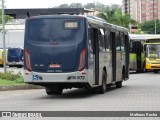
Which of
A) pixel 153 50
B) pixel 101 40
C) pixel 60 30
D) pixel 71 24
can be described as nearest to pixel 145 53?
pixel 153 50

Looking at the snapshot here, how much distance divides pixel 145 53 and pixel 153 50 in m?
0.73

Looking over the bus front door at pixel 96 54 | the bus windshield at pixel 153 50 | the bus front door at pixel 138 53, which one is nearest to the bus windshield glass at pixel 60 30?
the bus front door at pixel 96 54

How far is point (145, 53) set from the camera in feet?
157

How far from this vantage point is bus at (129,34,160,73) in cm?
4738

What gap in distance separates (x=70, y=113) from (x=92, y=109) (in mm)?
1192

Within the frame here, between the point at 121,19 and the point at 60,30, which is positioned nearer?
the point at 60,30

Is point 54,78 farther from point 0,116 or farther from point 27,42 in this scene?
point 0,116

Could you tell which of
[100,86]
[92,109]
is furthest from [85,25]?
[92,109]

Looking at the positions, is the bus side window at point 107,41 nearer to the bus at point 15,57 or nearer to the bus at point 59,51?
the bus at point 59,51

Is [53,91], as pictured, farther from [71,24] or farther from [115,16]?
[115,16]

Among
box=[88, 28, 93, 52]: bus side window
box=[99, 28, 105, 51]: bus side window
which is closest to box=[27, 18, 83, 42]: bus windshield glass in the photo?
box=[88, 28, 93, 52]: bus side window

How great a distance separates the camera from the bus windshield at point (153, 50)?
47.4 metres

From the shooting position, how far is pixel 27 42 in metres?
21.1

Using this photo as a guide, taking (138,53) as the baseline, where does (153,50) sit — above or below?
above
